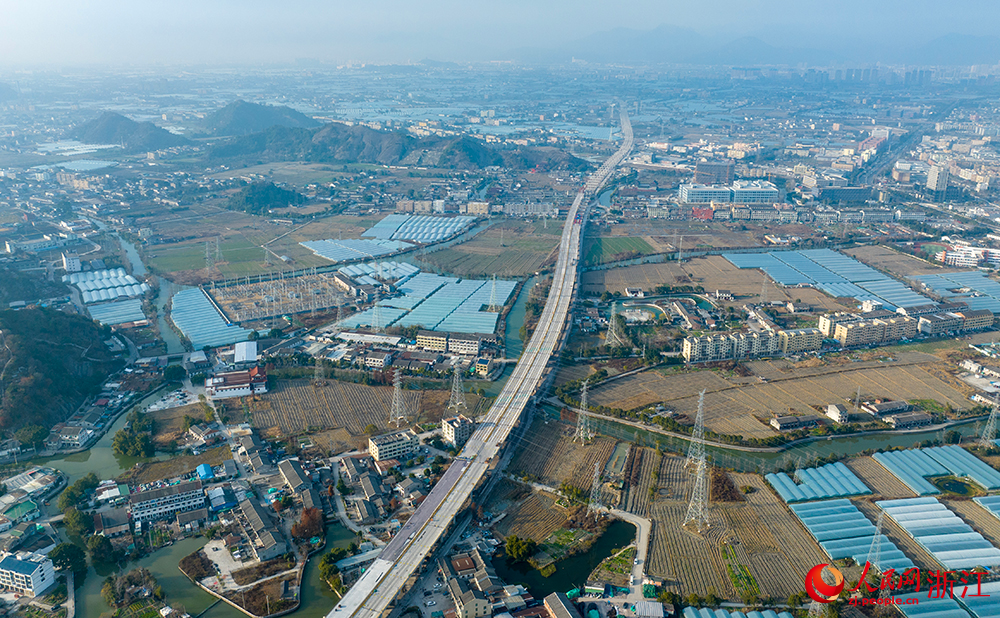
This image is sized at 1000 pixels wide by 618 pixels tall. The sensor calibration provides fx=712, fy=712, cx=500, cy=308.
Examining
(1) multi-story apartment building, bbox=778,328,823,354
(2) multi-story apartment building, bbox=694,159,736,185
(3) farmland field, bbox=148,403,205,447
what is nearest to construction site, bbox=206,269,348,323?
(3) farmland field, bbox=148,403,205,447

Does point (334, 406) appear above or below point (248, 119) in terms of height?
below

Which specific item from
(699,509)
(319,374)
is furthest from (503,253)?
(699,509)

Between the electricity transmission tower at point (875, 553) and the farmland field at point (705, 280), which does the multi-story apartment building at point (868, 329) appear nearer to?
the farmland field at point (705, 280)

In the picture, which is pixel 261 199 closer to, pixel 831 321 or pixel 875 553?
pixel 831 321

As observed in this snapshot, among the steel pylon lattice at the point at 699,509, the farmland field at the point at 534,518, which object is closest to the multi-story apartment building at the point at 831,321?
the steel pylon lattice at the point at 699,509

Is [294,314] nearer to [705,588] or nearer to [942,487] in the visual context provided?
[705,588]

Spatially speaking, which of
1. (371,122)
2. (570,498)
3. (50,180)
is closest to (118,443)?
(570,498)

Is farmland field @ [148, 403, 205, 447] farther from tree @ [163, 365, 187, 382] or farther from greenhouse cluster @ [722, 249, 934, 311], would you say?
greenhouse cluster @ [722, 249, 934, 311]
